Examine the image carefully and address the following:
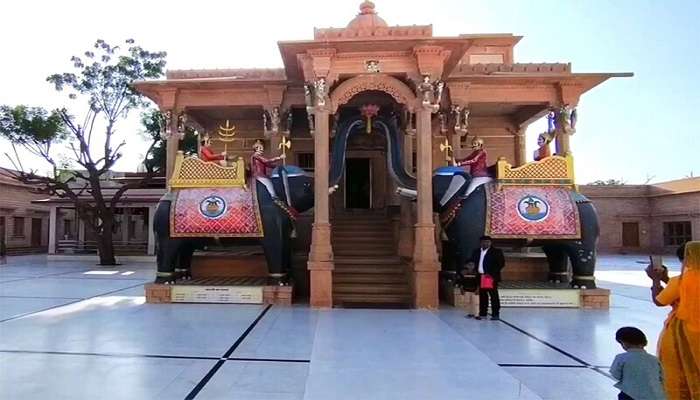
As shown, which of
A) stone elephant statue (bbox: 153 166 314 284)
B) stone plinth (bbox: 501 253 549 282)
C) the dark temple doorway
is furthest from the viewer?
Result: the dark temple doorway

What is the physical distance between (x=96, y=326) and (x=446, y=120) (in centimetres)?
755

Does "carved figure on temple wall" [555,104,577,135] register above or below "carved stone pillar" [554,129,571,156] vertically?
above

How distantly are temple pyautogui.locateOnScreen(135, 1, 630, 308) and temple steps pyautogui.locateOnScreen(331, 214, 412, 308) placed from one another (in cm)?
3

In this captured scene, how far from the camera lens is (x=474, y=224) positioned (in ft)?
26.6

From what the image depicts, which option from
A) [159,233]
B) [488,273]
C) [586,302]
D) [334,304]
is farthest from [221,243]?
[586,302]

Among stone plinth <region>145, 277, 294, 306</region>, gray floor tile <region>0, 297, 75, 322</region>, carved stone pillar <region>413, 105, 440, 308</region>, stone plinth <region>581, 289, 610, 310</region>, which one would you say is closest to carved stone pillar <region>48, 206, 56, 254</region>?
gray floor tile <region>0, 297, 75, 322</region>

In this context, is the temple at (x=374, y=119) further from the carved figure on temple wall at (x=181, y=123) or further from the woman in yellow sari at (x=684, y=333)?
the woman in yellow sari at (x=684, y=333)

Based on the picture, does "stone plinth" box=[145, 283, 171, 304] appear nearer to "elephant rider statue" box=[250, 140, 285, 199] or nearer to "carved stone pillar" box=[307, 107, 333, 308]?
"elephant rider statue" box=[250, 140, 285, 199]

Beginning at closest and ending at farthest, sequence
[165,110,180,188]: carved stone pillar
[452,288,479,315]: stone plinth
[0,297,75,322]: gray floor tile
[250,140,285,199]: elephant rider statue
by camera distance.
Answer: [0,297,75,322]: gray floor tile
[452,288,479,315]: stone plinth
[250,140,285,199]: elephant rider statue
[165,110,180,188]: carved stone pillar

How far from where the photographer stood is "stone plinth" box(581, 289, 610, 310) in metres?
8.10

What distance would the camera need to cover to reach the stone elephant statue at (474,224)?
812 centimetres

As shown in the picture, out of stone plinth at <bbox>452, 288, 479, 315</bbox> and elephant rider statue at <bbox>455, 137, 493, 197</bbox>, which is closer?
stone plinth at <bbox>452, 288, 479, 315</bbox>

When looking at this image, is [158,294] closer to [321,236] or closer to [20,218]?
[321,236]

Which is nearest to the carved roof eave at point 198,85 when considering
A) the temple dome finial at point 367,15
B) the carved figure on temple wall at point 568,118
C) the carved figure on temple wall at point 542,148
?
the temple dome finial at point 367,15
